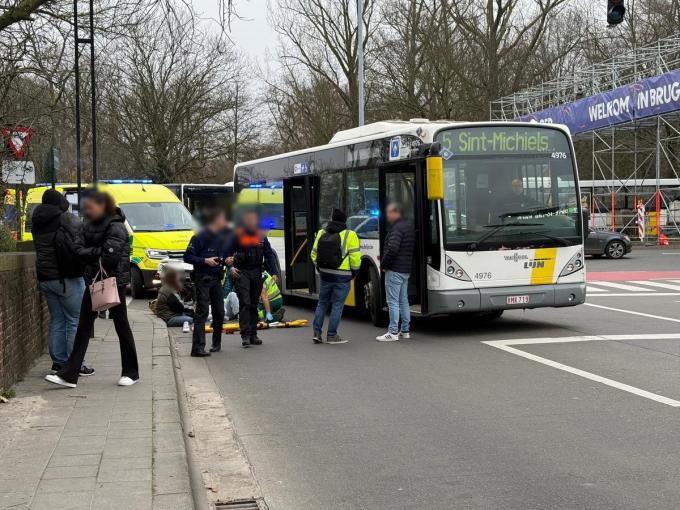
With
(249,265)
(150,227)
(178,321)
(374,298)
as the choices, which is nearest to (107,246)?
(249,265)

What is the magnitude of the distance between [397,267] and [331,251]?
0.91m

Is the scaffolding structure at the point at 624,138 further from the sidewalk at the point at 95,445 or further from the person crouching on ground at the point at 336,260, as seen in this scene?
the sidewalk at the point at 95,445

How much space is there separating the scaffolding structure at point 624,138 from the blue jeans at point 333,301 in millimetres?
21940

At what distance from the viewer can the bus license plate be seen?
12008 millimetres

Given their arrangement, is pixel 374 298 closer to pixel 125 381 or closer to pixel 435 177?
pixel 435 177

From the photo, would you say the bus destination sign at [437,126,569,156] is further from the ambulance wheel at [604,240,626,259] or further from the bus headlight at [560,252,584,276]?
the ambulance wheel at [604,240,626,259]

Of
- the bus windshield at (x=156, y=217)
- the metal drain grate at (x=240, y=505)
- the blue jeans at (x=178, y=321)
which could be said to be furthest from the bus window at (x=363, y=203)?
the metal drain grate at (x=240, y=505)

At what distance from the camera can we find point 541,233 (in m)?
12.2

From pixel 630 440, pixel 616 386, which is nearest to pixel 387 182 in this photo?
pixel 616 386

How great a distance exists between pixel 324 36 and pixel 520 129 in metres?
34.7

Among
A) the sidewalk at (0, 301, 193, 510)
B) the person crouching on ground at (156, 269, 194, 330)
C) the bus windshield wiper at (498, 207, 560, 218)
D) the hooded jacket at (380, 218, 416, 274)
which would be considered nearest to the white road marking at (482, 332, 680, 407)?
the hooded jacket at (380, 218, 416, 274)

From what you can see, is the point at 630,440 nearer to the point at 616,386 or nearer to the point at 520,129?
the point at 616,386

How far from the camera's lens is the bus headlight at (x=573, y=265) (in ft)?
40.7

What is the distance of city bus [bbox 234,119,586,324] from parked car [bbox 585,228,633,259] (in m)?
18.6
